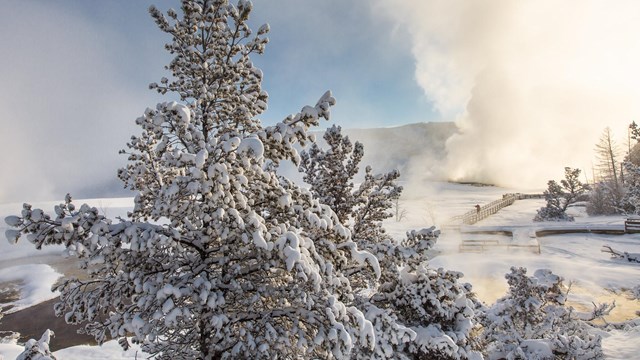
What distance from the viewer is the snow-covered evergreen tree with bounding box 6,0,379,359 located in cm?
401

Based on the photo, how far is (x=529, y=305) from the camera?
984 cm

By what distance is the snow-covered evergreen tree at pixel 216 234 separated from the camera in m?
4.01

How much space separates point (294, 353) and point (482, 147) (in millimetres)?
75372

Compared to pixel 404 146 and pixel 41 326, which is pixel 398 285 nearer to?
pixel 41 326

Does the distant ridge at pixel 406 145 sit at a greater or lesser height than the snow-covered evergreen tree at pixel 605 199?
greater

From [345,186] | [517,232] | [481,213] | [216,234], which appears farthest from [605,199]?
A: [216,234]

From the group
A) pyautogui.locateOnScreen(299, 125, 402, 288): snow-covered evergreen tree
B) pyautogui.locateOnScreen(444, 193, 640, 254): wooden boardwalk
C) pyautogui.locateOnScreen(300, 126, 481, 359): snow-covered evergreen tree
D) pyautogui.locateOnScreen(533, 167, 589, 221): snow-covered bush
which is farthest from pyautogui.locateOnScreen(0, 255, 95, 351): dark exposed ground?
pyautogui.locateOnScreen(533, 167, 589, 221): snow-covered bush

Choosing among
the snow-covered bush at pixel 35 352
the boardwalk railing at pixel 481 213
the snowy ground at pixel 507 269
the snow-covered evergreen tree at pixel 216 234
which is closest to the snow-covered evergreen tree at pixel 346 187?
the snow-covered evergreen tree at pixel 216 234

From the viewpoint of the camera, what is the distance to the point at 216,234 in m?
5.06

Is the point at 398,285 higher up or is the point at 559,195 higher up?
the point at 559,195

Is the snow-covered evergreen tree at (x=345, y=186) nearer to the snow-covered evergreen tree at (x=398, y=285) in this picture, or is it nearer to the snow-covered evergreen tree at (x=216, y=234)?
the snow-covered evergreen tree at (x=398, y=285)

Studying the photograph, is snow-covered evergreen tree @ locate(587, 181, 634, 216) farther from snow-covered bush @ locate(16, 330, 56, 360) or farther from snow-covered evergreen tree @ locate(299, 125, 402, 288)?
snow-covered bush @ locate(16, 330, 56, 360)

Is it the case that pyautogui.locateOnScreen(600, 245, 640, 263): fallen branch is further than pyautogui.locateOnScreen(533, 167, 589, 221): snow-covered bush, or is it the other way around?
pyautogui.locateOnScreen(533, 167, 589, 221): snow-covered bush

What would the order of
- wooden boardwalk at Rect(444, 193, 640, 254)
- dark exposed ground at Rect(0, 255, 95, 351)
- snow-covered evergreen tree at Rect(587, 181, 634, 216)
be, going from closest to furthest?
dark exposed ground at Rect(0, 255, 95, 351) < wooden boardwalk at Rect(444, 193, 640, 254) < snow-covered evergreen tree at Rect(587, 181, 634, 216)
